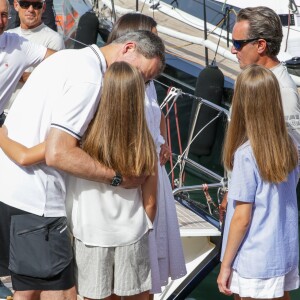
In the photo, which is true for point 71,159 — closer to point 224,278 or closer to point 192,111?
point 224,278

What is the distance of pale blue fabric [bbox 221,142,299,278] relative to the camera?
3.11 m

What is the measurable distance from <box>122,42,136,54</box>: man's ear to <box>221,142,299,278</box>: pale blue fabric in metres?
0.59

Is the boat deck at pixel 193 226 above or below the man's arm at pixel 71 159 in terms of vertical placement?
below

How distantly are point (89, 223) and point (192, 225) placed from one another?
1.40 m

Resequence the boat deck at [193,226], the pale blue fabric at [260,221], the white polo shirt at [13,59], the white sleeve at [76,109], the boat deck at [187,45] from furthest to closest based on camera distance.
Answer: the boat deck at [187,45] → the boat deck at [193,226] → the white polo shirt at [13,59] → the pale blue fabric at [260,221] → the white sleeve at [76,109]

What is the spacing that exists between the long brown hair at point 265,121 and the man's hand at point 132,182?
18.0 inches

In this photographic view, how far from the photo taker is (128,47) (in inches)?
121

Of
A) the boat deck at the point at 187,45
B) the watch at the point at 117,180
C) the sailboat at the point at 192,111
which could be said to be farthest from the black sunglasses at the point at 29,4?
the watch at the point at 117,180

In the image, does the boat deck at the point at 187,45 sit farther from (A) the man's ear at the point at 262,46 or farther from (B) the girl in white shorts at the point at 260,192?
(B) the girl in white shorts at the point at 260,192

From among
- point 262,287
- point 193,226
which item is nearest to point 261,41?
point 262,287

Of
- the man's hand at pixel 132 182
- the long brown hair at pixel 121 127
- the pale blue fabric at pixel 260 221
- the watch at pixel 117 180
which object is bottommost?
the pale blue fabric at pixel 260 221

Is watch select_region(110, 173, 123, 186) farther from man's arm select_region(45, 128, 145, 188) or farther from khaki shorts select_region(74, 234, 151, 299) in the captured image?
khaki shorts select_region(74, 234, 151, 299)

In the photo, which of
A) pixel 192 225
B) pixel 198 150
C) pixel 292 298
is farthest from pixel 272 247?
pixel 198 150

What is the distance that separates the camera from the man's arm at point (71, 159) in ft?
9.48
